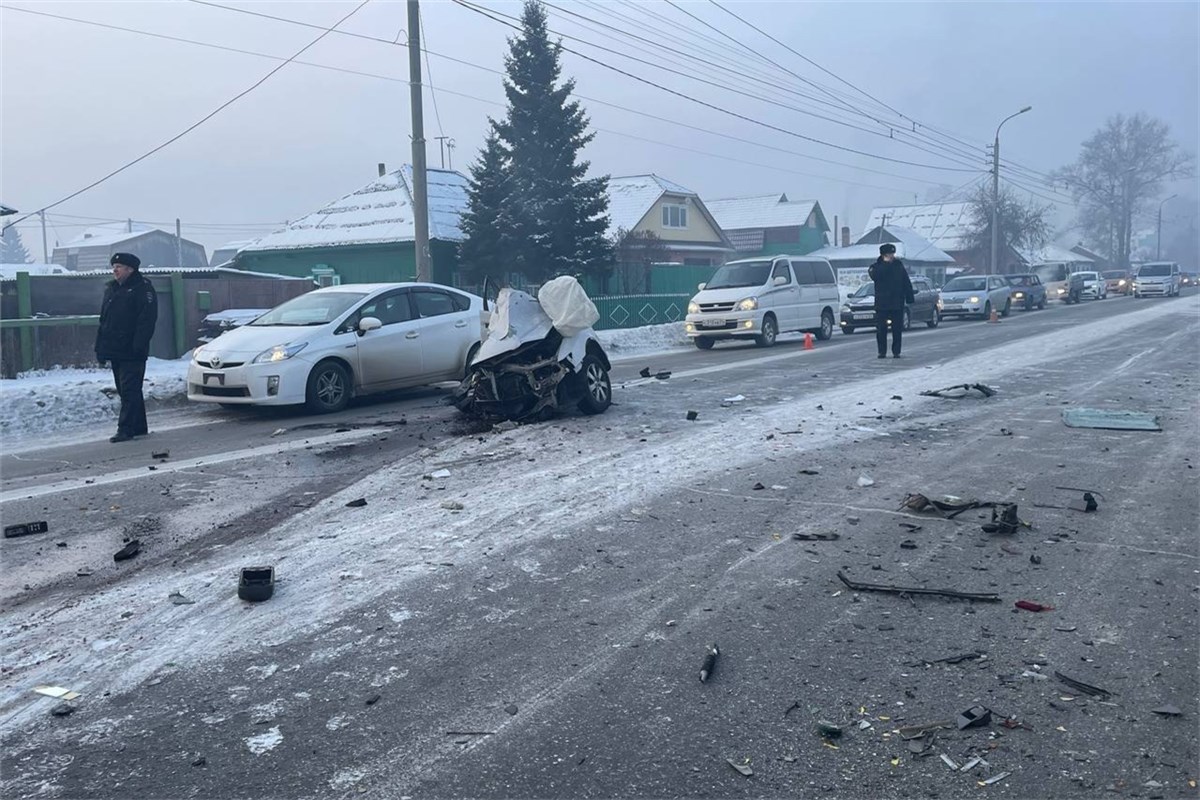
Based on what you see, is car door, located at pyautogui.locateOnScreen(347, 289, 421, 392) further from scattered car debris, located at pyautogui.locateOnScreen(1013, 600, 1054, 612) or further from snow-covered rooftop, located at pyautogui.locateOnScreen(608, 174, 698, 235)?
snow-covered rooftop, located at pyautogui.locateOnScreen(608, 174, 698, 235)

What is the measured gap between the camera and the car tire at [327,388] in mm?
12541

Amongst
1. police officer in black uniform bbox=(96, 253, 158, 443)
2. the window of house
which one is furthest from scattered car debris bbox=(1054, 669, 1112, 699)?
the window of house

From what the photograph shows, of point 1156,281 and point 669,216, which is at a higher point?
point 669,216

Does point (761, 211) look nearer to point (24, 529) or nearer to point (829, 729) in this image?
point (24, 529)

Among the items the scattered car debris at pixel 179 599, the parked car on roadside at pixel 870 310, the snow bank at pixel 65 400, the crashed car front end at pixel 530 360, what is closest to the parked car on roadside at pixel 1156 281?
the parked car on roadside at pixel 870 310

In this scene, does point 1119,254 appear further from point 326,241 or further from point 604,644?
point 604,644

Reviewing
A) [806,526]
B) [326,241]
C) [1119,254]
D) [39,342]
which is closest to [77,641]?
[806,526]

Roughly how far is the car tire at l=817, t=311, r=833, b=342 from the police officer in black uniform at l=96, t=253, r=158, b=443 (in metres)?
17.8

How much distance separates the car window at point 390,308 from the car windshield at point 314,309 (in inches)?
7.3

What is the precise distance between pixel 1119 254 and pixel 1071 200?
30.9ft

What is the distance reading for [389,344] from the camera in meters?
13.4

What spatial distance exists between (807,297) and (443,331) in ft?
43.9

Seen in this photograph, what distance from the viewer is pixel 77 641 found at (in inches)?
196

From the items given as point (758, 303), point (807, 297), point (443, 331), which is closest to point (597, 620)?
point (443, 331)
